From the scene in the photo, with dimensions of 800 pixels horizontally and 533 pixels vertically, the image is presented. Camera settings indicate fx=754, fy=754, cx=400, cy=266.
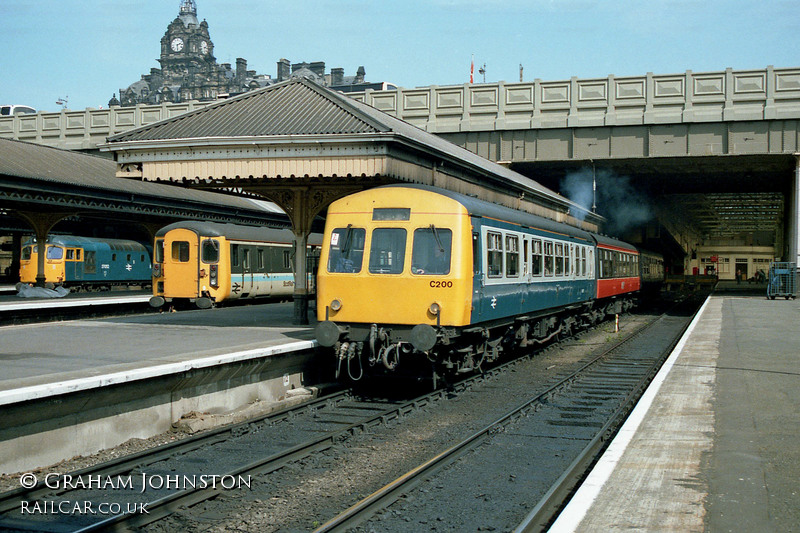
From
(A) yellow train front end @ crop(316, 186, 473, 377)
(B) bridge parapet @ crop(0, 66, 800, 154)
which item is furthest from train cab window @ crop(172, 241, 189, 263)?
(A) yellow train front end @ crop(316, 186, 473, 377)

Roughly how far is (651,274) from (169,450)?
33136 mm

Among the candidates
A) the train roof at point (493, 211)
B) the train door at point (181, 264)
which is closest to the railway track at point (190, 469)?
the train roof at point (493, 211)

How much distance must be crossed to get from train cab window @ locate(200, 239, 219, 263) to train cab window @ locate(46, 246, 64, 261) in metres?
15.1

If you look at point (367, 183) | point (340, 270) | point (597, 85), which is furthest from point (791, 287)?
point (340, 270)

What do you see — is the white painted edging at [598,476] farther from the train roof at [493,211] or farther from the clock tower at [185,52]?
the clock tower at [185,52]

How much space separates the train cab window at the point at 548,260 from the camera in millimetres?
15852

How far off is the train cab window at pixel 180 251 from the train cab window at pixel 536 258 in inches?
520

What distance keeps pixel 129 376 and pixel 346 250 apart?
13.9ft

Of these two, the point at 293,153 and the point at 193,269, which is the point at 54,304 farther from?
the point at 293,153

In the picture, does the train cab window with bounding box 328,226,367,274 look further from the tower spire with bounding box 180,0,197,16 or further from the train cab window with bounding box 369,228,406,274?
the tower spire with bounding box 180,0,197,16

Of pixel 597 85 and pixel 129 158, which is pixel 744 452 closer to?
pixel 129 158

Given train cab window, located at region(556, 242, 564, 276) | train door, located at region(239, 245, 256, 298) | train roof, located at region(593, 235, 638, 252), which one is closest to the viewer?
train cab window, located at region(556, 242, 564, 276)

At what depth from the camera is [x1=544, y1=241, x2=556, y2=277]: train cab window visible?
1585cm

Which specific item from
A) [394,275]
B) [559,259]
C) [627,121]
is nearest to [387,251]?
[394,275]
